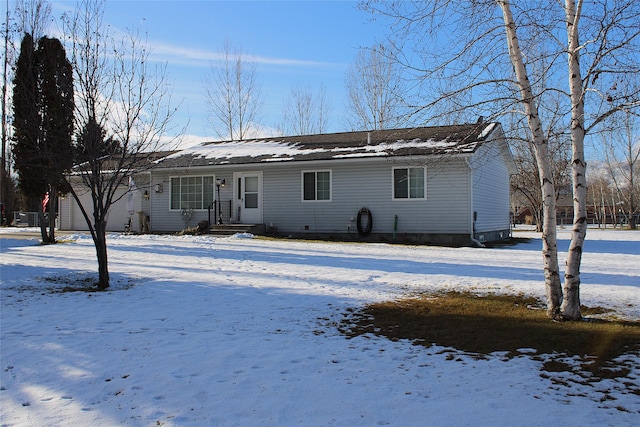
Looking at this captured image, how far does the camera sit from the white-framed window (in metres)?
16.4

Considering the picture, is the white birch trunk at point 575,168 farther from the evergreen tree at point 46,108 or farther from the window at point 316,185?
the window at point 316,185

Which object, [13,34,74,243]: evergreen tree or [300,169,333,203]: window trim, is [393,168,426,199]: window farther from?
[13,34,74,243]: evergreen tree

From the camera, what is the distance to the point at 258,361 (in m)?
→ 4.57

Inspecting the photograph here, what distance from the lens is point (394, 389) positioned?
388 cm

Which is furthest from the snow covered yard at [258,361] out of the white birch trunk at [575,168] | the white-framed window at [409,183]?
the white-framed window at [409,183]

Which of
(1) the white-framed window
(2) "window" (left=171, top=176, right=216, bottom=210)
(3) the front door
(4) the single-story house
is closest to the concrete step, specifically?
(4) the single-story house

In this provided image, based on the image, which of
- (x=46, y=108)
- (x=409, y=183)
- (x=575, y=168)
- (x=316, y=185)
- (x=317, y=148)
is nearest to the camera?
(x=575, y=168)

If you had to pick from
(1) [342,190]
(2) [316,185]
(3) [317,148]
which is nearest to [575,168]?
(1) [342,190]

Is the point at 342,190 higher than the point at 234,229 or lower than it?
higher

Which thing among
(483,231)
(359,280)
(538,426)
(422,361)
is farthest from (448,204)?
(538,426)

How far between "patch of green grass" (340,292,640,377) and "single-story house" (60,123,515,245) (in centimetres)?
799

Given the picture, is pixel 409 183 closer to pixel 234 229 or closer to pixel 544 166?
pixel 234 229

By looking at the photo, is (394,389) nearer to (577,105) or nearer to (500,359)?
(500,359)

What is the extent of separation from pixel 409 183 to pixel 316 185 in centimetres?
341
